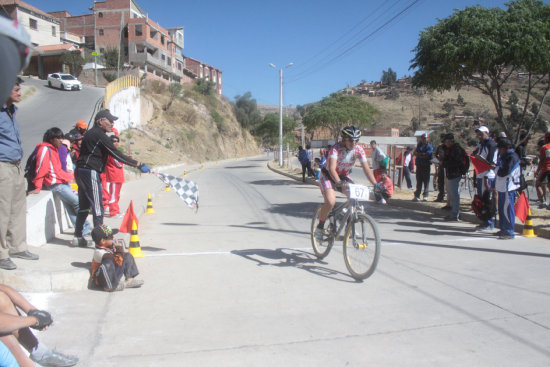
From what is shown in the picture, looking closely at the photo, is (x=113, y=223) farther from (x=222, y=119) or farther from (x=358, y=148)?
(x=222, y=119)

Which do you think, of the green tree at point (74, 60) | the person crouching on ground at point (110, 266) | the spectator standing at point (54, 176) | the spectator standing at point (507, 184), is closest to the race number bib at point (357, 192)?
the person crouching on ground at point (110, 266)

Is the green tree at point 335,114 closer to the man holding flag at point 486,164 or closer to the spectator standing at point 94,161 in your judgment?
the man holding flag at point 486,164

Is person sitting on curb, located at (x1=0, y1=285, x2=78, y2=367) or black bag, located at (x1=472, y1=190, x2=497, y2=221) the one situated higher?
black bag, located at (x1=472, y1=190, x2=497, y2=221)

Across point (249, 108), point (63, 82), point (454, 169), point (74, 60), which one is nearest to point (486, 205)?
point (454, 169)

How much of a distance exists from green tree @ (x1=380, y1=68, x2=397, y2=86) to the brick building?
284ft

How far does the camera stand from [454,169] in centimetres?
960

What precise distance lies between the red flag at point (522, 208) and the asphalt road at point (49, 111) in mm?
17910

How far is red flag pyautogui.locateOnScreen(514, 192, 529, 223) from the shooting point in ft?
26.6

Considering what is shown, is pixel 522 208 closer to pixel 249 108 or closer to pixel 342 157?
pixel 342 157

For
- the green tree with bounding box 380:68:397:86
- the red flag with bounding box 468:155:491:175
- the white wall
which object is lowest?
the red flag with bounding box 468:155:491:175

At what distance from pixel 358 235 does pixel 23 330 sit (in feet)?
12.4

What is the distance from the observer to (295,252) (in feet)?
22.3

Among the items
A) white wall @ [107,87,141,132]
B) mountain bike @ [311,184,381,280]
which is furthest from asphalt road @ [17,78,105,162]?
mountain bike @ [311,184,381,280]

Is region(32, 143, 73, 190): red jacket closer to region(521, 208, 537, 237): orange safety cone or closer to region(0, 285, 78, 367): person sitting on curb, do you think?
region(0, 285, 78, 367): person sitting on curb
